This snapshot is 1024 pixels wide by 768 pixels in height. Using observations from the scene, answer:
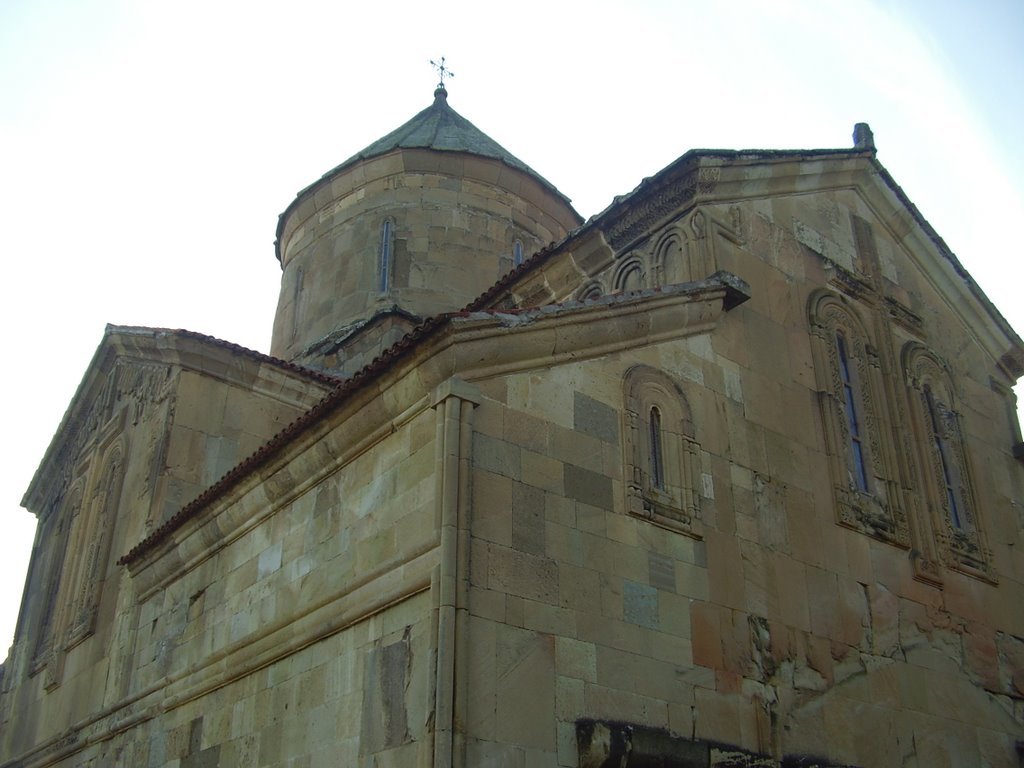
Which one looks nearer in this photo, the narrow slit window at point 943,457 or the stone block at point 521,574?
the stone block at point 521,574

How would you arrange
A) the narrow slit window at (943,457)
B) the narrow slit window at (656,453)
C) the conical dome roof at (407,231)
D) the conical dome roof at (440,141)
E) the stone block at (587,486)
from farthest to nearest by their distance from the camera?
1. the conical dome roof at (440,141)
2. the conical dome roof at (407,231)
3. the narrow slit window at (943,457)
4. the narrow slit window at (656,453)
5. the stone block at (587,486)

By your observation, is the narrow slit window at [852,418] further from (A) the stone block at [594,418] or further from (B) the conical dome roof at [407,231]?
(B) the conical dome roof at [407,231]

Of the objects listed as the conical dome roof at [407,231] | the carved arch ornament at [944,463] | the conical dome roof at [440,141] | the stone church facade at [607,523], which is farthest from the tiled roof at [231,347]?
the carved arch ornament at [944,463]

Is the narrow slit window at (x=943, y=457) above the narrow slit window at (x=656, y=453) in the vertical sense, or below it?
above

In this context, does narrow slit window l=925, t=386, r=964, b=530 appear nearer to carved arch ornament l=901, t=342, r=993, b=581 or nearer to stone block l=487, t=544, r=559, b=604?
carved arch ornament l=901, t=342, r=993, b=581

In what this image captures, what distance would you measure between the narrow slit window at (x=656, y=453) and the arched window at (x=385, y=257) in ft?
27.3

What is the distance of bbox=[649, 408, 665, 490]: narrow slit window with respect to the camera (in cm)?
739

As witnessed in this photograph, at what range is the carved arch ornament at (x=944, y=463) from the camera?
9.35m

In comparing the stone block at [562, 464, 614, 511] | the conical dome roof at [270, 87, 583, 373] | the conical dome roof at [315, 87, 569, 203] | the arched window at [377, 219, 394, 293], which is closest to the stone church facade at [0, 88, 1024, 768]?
the stone block at [562, 464, 614, 511]

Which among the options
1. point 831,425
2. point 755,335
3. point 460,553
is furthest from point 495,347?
point 831,425

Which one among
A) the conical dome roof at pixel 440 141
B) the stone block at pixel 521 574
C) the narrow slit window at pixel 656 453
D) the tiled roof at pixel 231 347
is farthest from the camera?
the conical dome roof at pixel 440 141

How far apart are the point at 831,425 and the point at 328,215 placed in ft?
32.2

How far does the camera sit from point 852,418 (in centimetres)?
934

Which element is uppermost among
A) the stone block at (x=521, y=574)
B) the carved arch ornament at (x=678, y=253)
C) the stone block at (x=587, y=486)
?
the carved arch ornament at (x=678, y=253)
